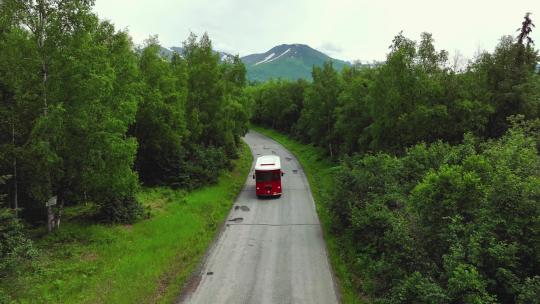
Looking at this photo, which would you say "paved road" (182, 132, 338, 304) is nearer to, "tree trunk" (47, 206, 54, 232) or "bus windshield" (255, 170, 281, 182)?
"bus windshield" (255, 170, 281, 182)

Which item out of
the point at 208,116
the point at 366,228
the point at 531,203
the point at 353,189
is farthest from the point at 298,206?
the point at 531,203

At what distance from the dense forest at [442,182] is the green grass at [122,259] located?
8825 millimetres

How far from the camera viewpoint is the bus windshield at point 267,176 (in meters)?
32.3

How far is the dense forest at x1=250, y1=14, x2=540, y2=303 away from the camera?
1127 cm

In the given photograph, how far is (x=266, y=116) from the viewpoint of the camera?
307ft

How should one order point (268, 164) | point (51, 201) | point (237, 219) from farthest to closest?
point (268, 164)
point (237, 219)
point (51, 201)

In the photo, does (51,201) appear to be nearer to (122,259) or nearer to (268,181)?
(122,259)

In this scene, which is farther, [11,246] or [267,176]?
[267,176]

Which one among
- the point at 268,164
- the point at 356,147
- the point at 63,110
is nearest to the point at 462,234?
the point at 63,110

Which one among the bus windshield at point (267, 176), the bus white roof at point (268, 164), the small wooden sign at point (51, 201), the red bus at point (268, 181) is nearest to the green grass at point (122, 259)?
the small wooden sign at point (51, 201)

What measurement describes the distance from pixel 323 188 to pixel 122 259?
2106 cm

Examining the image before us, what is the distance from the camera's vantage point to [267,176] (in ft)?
106

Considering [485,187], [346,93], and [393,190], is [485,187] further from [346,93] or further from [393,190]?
[346,93]

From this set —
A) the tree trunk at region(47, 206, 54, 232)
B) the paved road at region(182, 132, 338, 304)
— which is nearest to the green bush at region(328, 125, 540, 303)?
the paved road at region(182, 132, 338, 304)
